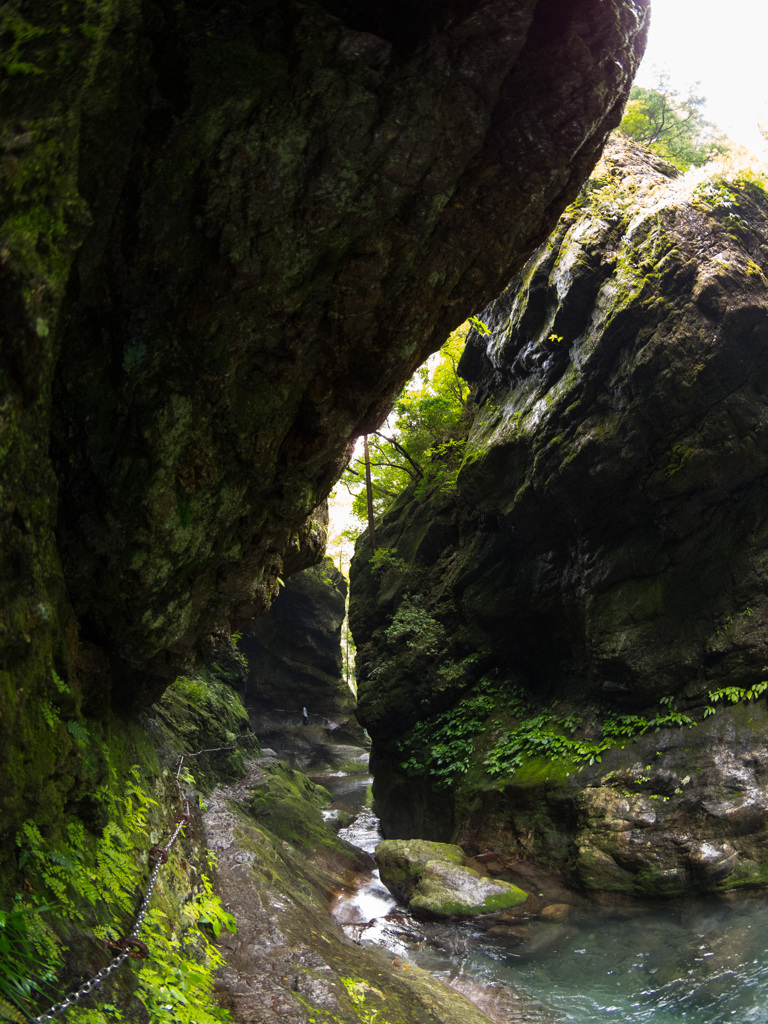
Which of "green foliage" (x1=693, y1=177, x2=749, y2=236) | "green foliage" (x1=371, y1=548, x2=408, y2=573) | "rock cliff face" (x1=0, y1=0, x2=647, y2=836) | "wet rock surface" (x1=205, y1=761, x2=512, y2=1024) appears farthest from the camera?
"green foliage" (x1=371, y1=548, x2=408, y2=573)

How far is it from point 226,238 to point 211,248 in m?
0.13

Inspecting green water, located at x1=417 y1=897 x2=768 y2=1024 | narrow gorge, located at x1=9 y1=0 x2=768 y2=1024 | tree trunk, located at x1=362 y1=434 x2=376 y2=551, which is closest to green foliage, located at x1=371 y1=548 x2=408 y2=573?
tree trunk, located at x1=362 y1=434 x2=376 y2=551

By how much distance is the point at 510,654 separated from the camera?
1254cm

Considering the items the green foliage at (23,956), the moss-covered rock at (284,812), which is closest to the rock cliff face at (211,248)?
the green foliage at (23,956)

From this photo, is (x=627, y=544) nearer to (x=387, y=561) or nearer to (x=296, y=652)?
(x=387, y=561)

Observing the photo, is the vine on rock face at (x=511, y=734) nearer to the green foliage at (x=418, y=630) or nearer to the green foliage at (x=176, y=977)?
the green foliage at (x=418, y=630)

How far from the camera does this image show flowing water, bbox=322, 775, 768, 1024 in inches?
224

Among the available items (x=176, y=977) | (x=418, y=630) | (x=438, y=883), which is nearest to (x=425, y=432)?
(x=418, y=630)

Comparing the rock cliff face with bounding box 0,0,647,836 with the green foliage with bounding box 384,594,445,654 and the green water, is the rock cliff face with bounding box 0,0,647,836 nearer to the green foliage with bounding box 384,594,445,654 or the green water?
the green water

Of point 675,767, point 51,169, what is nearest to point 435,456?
point 675,767

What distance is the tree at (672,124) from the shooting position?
15094 millimetres

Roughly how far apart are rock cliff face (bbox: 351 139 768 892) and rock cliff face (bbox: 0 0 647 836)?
188 inches

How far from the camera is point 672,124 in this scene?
52.0 feet

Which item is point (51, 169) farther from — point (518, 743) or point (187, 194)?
point (518, 743)
